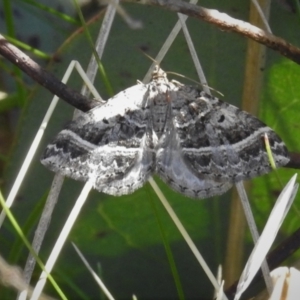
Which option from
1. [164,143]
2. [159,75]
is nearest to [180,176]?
[164,143]

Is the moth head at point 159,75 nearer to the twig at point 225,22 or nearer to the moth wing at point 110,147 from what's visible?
the moth wing at point 110,147

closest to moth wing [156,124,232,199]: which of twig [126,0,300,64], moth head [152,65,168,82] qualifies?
moth head [152,65,168,82]

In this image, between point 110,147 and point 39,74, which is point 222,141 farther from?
point 39,74

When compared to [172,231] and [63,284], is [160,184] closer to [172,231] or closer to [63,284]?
[172,231]

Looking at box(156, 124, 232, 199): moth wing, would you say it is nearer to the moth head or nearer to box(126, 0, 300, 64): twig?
the moth head

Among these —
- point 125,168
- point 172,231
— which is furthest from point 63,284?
point 125,168

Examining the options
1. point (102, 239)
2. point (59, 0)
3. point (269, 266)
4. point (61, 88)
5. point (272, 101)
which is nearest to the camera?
point (61, 88)
